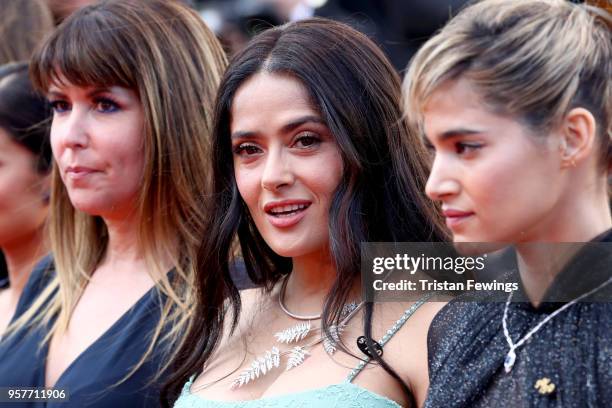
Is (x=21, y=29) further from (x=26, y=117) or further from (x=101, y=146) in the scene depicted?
(x=101, y=146)

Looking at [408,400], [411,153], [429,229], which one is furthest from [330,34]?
[408,400]

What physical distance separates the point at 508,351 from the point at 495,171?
301 mm

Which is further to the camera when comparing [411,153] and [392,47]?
[392,47]

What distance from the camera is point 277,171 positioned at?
80.5 inches

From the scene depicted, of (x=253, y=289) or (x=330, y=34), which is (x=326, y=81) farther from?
(x=253, y=289)

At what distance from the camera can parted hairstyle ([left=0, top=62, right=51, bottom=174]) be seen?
10.2 ft

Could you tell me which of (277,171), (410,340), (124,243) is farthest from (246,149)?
(124,243)

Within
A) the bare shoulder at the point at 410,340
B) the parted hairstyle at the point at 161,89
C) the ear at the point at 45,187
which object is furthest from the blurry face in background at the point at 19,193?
the bare shoulder at the point at 410,340

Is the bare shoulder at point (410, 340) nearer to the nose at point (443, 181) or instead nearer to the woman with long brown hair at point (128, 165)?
the nose at point (443, 181)

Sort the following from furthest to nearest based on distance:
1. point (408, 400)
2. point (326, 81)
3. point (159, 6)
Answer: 1. point (159, 6)
2. point (326, 81)
3. point (408, 400)

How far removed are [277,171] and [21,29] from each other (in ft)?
6.99

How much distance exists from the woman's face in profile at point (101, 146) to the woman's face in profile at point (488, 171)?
1.16 meters

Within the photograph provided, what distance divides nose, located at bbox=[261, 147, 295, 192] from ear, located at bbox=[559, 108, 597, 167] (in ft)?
2.19

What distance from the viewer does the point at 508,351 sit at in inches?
64.1
